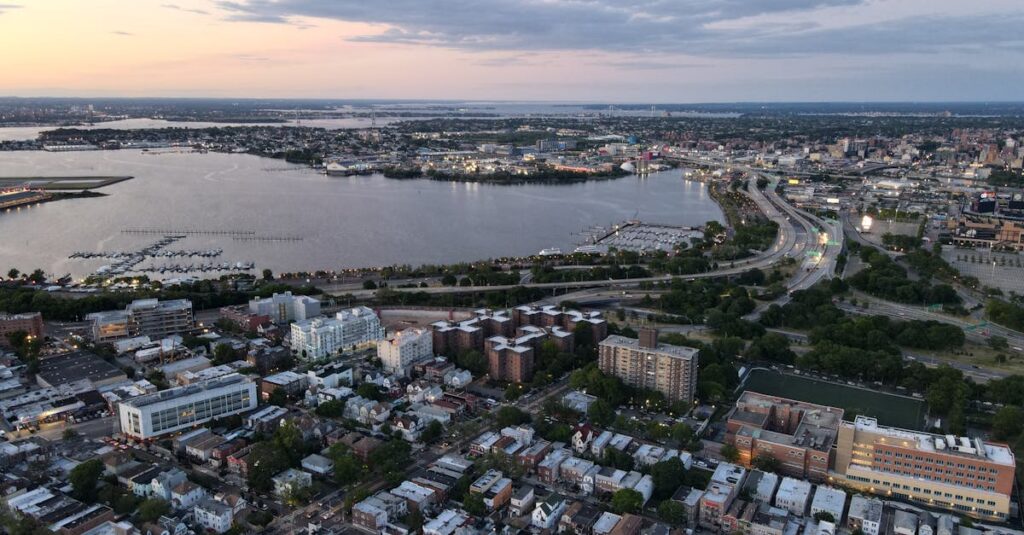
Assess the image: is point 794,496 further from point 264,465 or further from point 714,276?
point 714,276

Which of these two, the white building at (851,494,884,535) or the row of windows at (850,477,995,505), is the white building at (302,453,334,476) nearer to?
the white building at (851,494,884,535)

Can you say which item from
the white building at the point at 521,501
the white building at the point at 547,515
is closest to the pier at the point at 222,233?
the white building at the point at 521,501

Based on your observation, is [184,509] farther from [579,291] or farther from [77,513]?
[579,291]

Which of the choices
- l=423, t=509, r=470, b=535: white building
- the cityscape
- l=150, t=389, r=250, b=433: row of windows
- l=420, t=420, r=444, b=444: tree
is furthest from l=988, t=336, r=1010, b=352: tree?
l=150, t=389, r=250, b=433: row of windows

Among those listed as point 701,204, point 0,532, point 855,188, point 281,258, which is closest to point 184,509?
point 0,532

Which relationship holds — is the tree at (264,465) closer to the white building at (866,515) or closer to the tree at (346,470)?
the tree at (346,470)

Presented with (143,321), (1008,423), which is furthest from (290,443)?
(1008,423)

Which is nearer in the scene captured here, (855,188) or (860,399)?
(860,399)
